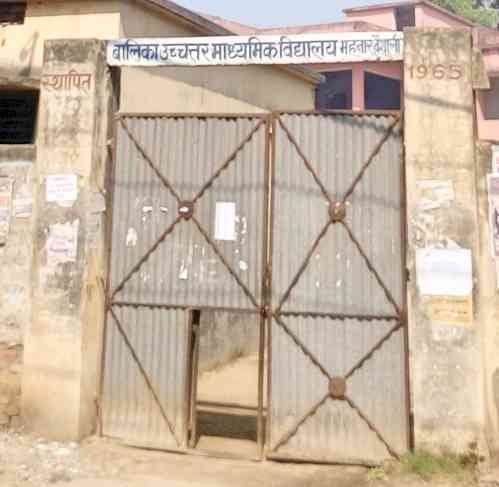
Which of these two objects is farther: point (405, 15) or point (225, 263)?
point (405, 15)

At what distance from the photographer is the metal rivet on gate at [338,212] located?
19.1ft

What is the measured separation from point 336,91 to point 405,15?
5008mm

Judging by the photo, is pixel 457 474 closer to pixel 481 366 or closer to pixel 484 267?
pixel 481 366

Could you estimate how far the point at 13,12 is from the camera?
31.2 ft

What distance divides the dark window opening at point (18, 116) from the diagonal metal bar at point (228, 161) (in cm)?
430

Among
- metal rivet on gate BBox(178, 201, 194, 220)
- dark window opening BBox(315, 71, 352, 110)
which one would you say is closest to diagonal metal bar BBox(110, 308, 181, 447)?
metal rivet on gate BBox(178, 201, 194, 220)

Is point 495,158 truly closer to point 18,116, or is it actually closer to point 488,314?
point 488,314

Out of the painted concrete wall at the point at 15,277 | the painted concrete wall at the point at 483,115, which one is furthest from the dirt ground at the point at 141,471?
the painted concrete wall at the point at 483,115

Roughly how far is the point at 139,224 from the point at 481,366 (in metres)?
3.73

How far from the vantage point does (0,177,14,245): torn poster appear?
6.34 m

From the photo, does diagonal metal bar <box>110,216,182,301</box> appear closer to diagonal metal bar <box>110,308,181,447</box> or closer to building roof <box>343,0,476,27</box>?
diagonal metal bar <box>110,308,181,447</box>

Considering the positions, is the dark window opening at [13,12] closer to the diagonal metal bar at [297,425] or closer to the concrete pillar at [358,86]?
the diagonal metal bar at [297,425]

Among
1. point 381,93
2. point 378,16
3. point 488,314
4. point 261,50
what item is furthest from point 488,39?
point 488,314

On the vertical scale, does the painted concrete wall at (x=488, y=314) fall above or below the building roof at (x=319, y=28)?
below
